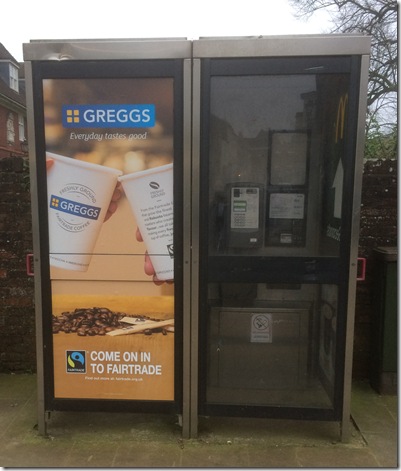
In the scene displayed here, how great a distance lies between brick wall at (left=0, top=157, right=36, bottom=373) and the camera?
381 cm

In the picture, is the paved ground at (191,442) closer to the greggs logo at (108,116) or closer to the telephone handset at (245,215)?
the telephone handset at (245,215)

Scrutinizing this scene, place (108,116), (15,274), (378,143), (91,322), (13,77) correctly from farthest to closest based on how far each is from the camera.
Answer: (13,77) → (378,143) → (15,274) → (91,322) → (108,116)

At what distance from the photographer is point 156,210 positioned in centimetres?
283

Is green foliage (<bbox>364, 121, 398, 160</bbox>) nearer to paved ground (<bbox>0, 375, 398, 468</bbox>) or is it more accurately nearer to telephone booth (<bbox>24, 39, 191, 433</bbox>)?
paved ground (<bbox>0, 375, 398, 468</bbox>)

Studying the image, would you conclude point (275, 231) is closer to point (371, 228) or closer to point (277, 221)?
point (277, 221)

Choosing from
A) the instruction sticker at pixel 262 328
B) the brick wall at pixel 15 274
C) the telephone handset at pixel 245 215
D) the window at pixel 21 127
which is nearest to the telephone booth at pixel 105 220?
the telephone handset at pixel 245 215

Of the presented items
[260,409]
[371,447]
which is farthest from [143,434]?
[371,447]

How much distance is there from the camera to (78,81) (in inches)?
108

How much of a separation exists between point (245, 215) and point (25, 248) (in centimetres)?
212

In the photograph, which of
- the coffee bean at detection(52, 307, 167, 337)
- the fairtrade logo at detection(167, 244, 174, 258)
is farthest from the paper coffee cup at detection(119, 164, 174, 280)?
the coffee bean at detection(52, 307, 167, 337)

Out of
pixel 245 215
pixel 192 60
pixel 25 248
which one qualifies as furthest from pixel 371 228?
pixel 25 248

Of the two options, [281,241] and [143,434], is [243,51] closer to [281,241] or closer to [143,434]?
[281,241]

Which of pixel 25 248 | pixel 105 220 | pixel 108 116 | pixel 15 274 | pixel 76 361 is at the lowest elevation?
pixel 76 361

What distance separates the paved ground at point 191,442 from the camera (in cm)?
280
